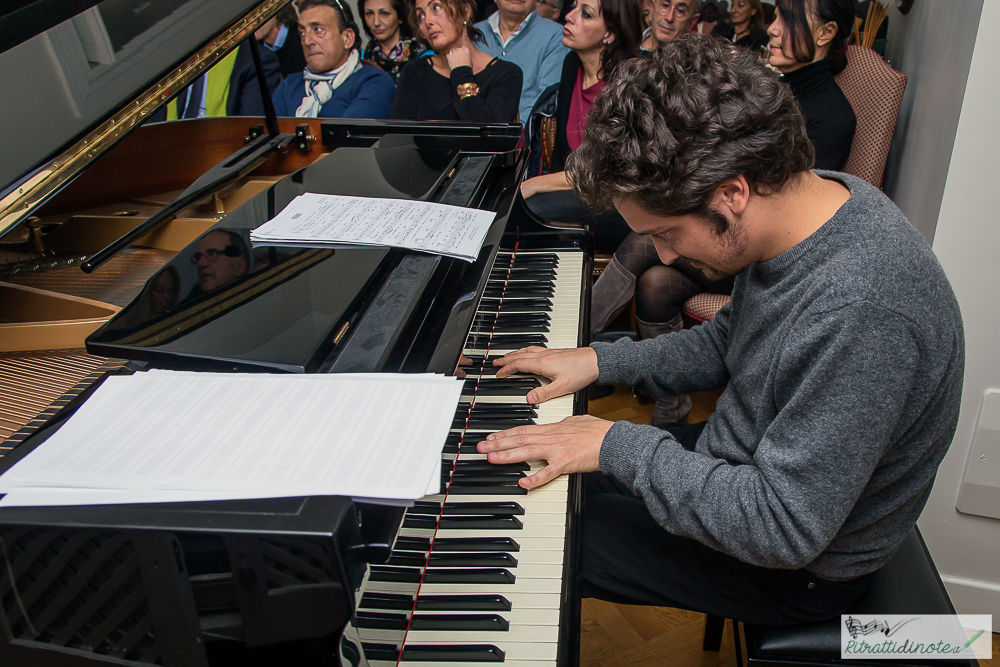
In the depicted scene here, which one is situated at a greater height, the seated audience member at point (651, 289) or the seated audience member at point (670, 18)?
the seated audience member at point (670, 18)

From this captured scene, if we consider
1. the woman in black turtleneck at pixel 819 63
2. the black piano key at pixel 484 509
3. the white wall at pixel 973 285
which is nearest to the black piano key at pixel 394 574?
the black piano key at pixel 484 509

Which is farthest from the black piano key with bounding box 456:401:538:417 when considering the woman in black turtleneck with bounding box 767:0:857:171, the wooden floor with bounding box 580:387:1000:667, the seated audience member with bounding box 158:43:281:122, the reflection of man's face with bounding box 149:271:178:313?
the seated audience member with bounding box 158:43:281:122

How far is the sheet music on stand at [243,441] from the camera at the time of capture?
70 centimetres

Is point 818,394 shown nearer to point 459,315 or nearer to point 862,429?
point 862,429

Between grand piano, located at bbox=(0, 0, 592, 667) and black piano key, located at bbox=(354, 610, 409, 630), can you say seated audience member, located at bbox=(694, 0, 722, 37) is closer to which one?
grand piano, located at bbox=(0, 0, 592, 667)

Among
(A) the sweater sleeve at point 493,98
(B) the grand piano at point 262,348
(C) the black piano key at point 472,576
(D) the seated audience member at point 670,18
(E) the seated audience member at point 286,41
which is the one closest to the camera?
(B) the grand piano at point 262,348

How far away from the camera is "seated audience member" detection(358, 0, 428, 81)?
4.17 meters

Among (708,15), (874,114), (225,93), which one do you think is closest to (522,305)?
(874,114)

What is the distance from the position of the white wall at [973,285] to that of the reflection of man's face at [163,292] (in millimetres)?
1610

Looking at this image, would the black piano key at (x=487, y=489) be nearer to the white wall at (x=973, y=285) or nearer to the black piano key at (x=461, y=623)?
the black piano key at (x=461, y=623)

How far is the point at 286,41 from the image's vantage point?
457cm

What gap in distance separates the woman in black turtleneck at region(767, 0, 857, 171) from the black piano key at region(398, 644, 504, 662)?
2224mm

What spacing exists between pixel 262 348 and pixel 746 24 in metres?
3.93

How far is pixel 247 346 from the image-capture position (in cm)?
101
